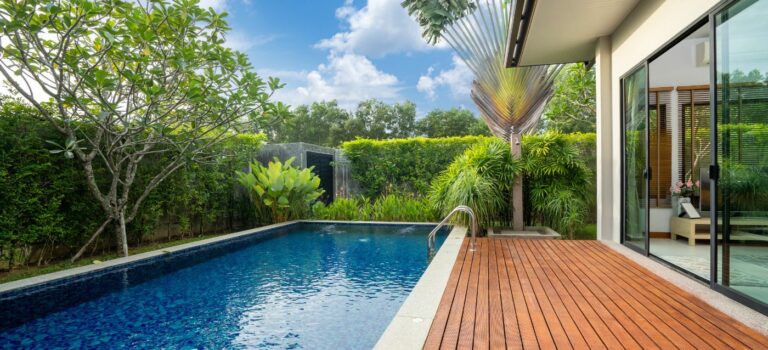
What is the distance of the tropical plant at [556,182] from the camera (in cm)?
726

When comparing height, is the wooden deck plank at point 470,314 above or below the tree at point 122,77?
below

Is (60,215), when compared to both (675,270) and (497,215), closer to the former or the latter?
(497,215)

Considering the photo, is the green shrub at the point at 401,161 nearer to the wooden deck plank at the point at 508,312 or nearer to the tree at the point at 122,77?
the tree at the point at 122,77

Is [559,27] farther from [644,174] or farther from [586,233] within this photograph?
[586,233]

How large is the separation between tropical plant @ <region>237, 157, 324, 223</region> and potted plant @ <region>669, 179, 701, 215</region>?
6.89 metres

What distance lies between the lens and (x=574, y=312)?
9.21 feet

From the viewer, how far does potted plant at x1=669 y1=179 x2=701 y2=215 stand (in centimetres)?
607

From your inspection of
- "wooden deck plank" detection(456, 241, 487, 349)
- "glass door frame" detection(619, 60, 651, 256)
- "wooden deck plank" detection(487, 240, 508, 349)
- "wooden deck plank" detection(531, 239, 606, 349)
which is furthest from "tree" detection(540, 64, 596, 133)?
"wooden deck plank" detection(456, 241, 487, 349)

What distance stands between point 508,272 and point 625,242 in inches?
93.7

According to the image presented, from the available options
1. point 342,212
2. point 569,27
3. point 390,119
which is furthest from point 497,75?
point 390,119

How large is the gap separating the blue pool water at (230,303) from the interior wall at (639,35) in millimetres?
3027

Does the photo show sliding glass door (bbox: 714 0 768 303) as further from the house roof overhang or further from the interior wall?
the house roof overhang

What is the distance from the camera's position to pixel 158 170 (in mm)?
6969

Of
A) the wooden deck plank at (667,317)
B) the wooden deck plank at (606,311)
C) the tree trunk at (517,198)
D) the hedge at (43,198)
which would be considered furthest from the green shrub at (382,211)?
the wooden deck plank at (667,317)
